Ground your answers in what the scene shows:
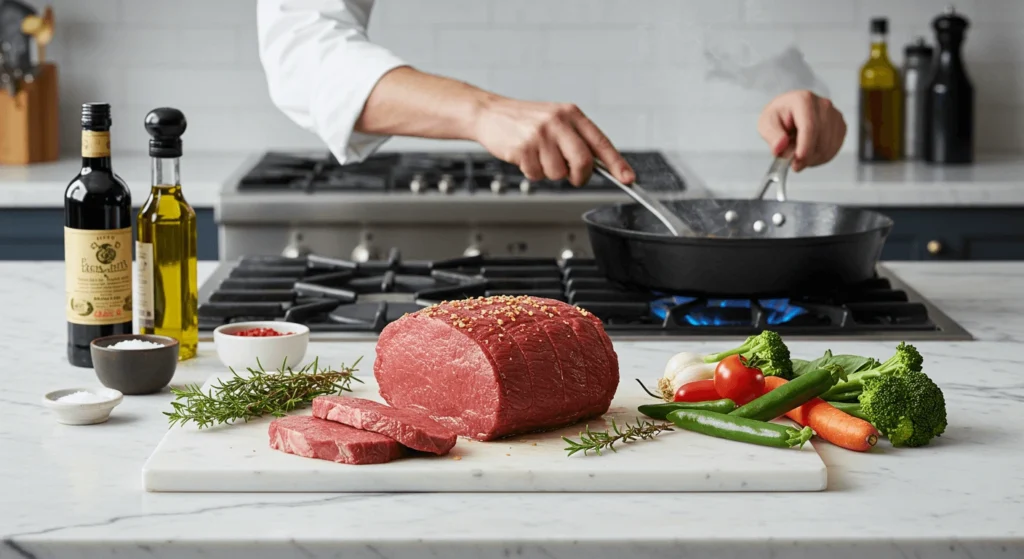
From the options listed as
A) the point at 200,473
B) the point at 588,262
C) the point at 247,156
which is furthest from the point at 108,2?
the point at 200,473

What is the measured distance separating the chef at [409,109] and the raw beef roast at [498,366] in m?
0.49

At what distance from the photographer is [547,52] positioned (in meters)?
3.83

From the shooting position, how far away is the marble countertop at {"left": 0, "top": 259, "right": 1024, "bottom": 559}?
988 millimetres

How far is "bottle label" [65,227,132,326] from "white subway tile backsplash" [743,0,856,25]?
2.70 metres

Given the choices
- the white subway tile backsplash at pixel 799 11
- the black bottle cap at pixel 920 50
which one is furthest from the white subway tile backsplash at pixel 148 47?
the black bottle cap at pixel 920 50

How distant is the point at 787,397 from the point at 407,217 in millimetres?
1866

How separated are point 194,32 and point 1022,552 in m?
3.26

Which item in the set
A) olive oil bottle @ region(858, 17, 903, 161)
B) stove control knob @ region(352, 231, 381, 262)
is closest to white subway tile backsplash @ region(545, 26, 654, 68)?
olive oil bottle @ region(858, 17, 903, 161)

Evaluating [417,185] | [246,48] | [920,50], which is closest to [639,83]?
[920,50]

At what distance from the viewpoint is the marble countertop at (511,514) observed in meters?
0.99

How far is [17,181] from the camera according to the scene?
3.14m

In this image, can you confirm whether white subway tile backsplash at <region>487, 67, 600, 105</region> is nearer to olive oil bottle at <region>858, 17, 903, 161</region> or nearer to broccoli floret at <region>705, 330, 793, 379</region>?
olive oil bottle at <region>858, 17, 903, 161</region>

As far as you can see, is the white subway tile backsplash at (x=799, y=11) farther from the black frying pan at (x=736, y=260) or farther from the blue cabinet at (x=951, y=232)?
the black frying pan at (x=736, y=260)

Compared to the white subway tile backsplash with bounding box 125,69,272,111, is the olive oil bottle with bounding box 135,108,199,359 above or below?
below
